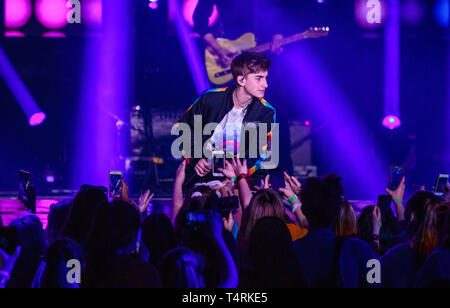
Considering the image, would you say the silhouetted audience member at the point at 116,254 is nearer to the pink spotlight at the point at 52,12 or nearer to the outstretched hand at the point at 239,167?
the outstretched hand at the point at 239,167

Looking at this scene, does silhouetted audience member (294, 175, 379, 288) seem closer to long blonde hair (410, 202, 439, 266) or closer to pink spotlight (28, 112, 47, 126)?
long blonde hair (410, 202, 439, 266)

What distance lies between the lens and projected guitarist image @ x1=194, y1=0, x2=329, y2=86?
8.83 meters

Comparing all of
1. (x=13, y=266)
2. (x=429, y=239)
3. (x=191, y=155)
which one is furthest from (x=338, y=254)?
(x=191, y=155)

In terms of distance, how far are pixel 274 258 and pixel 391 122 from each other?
7.71 metres

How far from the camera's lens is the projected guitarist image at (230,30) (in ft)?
29.0

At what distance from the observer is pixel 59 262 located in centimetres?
210

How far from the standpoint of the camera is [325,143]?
938cm

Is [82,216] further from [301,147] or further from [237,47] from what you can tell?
[301,147]

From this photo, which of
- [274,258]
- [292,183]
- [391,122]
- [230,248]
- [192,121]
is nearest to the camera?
[274,258]

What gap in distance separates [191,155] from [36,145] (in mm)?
5834

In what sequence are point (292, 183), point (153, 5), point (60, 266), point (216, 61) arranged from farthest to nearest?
point (216, 61), point (153, 5), point (292, 183), point (60, 266)

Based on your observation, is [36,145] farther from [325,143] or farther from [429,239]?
[429,239]

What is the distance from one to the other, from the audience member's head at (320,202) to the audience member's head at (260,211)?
0.38 feet

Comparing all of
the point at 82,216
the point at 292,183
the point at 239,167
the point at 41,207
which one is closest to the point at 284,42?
the point at 41,207
